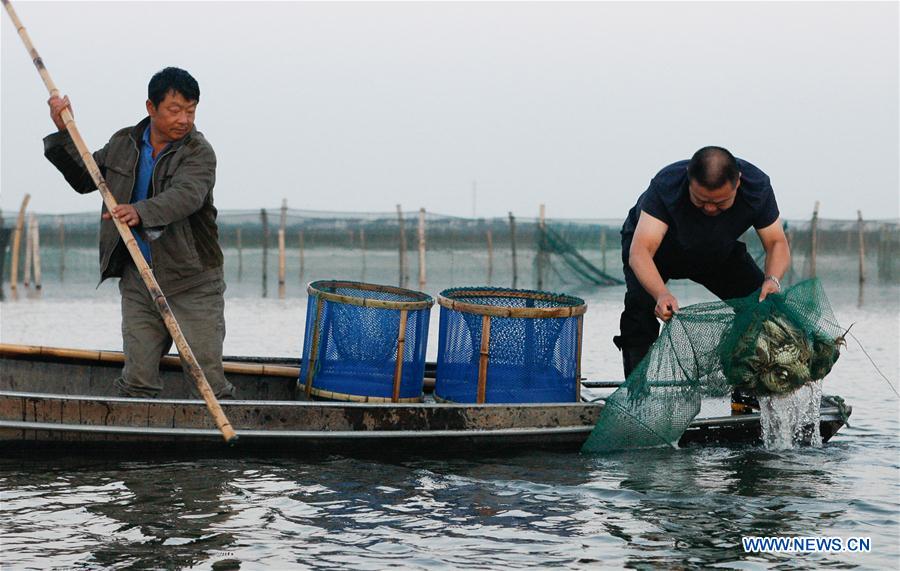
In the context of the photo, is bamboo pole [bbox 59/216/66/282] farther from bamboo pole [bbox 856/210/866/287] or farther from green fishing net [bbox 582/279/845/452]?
green fishing net [bbox 582/279/845/452]

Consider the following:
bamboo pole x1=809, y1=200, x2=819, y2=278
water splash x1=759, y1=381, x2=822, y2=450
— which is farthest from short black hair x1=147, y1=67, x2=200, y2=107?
bamboo pole x1=809, y1=200, x2=819, y2=278

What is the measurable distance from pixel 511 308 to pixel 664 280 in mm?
1112

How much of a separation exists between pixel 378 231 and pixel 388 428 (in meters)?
26.0

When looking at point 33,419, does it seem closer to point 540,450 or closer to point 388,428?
point 388,428

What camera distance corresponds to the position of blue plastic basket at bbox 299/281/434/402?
7.06 meters

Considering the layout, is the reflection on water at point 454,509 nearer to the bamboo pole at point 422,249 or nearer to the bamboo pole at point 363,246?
the bamboo pole at point 422,249

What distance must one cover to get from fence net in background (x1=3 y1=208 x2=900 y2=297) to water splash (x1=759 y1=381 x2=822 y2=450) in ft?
68.4

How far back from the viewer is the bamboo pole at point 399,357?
23.2ft

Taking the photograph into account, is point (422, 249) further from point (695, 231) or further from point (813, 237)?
point (695, 231)

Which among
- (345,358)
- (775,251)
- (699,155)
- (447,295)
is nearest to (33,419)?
(345,358)

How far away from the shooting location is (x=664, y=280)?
7367 mm

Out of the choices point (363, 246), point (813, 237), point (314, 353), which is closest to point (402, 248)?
point (363, 246)

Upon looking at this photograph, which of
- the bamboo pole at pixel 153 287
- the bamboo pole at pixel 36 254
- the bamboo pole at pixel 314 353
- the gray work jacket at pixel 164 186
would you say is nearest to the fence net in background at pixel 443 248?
the bamboo pole at pixel 36 254

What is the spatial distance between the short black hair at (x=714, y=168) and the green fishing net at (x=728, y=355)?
2.66 ft
